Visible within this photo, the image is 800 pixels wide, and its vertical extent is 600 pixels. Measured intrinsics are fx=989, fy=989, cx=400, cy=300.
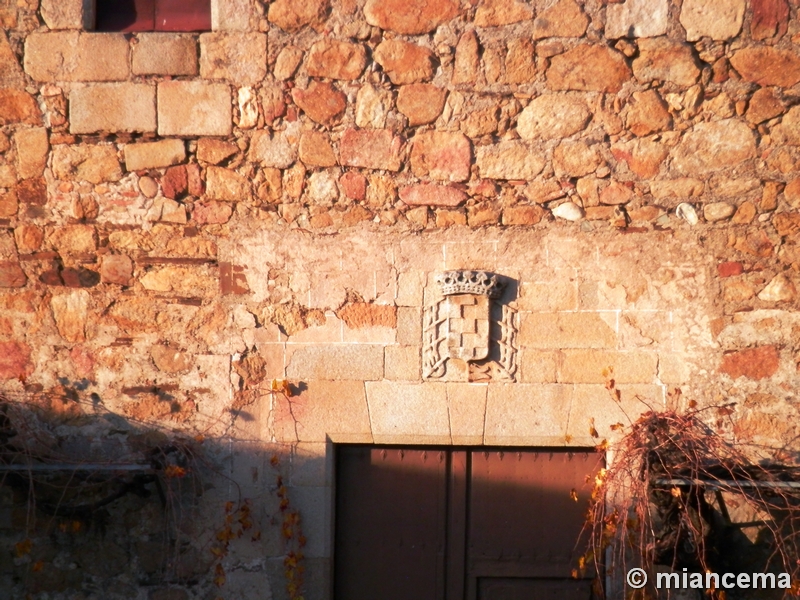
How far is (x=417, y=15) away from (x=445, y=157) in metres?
0.62

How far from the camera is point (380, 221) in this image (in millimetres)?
4234

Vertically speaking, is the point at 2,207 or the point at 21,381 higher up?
the point at 2,207

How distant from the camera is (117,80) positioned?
4.30 m

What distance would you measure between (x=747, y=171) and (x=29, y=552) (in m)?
3.41

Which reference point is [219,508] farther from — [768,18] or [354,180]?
[768,18]

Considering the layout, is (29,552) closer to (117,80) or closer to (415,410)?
(415,410)

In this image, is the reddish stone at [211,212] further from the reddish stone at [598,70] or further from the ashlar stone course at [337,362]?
the reddish stone at [598,70]

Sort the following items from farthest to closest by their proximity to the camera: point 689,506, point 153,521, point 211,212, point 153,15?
point 153,15 < point 211,212 < point 153,521 < point 689,506

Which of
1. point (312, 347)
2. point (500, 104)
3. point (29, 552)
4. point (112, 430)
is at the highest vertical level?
point (500, 104)

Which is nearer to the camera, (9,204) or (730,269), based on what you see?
(730,269)

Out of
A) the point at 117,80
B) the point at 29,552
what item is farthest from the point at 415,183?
the point at 29,552

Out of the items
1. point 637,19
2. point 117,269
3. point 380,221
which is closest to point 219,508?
point 117,269

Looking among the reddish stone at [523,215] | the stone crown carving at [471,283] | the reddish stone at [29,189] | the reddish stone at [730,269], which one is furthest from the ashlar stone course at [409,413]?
the reddish stone at [29,189]

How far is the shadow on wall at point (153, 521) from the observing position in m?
4.12
